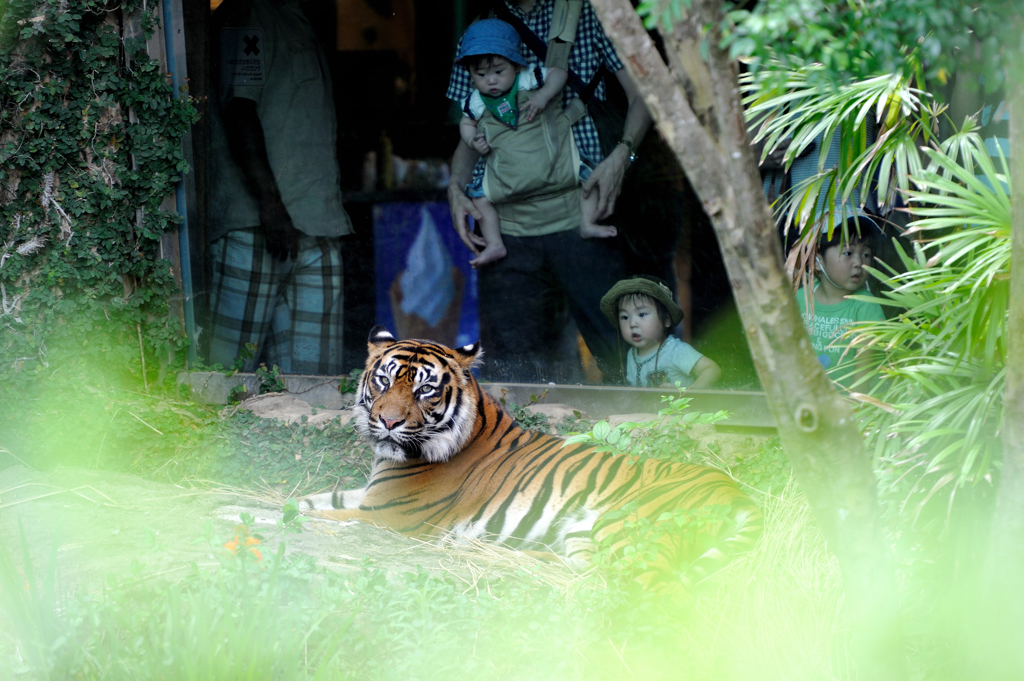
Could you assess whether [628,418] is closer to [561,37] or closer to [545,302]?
[545,302]

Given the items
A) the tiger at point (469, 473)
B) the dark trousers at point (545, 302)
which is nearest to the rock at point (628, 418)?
the dark trousers at point (545, 302)

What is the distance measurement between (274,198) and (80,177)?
133 centimetres

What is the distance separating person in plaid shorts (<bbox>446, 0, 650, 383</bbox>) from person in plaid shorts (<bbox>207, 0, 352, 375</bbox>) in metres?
1.09

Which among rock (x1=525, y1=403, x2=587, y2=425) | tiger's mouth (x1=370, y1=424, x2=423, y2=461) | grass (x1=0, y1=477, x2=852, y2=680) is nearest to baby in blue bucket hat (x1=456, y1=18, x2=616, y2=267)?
rock (x1=525, y1=403, x2=587, y2=425)

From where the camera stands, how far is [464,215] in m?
5.79

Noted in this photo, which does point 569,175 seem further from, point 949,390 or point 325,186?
point 949,390

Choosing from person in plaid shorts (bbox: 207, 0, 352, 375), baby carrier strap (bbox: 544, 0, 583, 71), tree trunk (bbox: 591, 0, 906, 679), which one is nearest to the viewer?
tree trunk (bbox: 591, 0, 906, 679)

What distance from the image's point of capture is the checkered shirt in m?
5.38

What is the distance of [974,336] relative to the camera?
8.02 feet

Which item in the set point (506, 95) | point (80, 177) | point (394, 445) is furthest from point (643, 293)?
point (80, 177)

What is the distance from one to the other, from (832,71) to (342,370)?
498cm

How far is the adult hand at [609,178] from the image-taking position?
5426 millimetres

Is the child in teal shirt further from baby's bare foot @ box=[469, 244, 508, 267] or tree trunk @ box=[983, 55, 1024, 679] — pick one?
tree trunk @ box=[983, 55, 1024, 679]

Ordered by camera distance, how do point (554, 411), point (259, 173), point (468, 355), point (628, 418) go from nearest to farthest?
1. point (468, 355)
2. point (628, 418)
3. point (554, 411)
4. point (259, 173)
